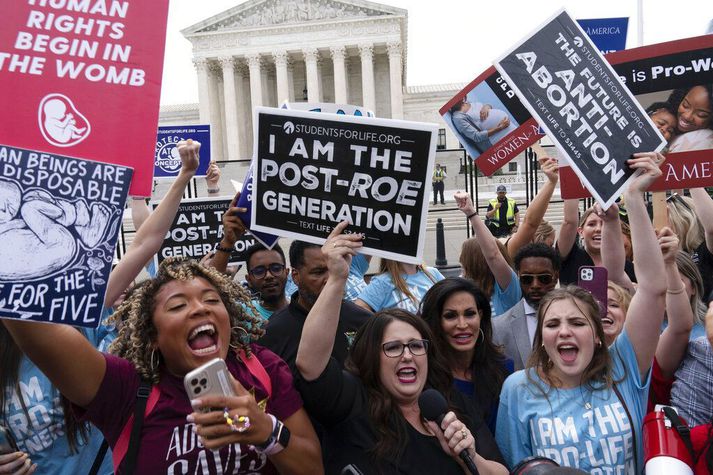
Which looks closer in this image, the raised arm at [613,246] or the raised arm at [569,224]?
the raised arm at [613,246]

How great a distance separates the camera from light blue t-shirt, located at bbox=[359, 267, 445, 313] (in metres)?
4.18

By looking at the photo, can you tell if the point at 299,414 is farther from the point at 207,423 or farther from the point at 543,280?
the point at 543,280

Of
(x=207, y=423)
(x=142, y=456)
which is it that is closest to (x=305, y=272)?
(x=142, y=456)

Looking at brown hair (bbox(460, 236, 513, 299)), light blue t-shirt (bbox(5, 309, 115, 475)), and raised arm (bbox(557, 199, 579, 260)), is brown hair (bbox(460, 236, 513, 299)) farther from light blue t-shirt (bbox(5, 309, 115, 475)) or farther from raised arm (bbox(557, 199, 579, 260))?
light blue t-shirt (bbox(5, 309, 115, 475))

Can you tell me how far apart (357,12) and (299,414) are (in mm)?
53666

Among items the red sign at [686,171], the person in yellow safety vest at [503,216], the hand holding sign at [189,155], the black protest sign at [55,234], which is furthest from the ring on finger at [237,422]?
the person in yellow safety vest at [503,216]

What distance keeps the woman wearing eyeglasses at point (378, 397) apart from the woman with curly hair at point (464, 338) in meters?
0.45

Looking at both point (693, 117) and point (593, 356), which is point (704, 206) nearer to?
point (693, 117)

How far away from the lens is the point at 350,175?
2.81 m

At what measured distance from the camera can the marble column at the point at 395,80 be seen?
52188 millimetres

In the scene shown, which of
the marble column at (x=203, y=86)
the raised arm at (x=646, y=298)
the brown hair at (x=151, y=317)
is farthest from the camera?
the marble column at (x=203, y=86)

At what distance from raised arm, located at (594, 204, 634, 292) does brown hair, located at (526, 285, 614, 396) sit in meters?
0.67

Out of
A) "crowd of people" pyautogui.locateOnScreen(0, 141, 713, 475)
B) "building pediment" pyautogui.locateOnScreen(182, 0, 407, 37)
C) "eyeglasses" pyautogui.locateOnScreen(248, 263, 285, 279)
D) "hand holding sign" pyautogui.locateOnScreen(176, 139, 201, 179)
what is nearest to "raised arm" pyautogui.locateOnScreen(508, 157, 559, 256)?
"crowd of people" pyautogui.locateOnScreen(0, 141, 713, 475)

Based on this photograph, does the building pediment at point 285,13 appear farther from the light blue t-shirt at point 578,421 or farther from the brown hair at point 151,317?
the brown hair at point 151,317
